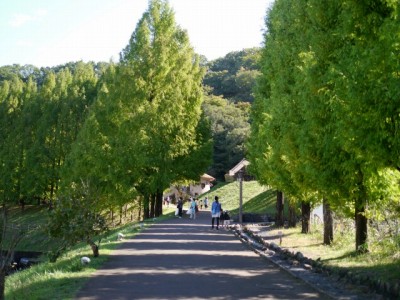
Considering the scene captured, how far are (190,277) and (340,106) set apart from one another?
4594mm

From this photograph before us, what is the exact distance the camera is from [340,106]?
452 inches

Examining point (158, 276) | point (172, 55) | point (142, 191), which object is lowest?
point (158, 276)

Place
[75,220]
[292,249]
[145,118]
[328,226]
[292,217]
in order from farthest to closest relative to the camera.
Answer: [145,118]
[292,217]
[328,226]
[292,249]
[75,220]

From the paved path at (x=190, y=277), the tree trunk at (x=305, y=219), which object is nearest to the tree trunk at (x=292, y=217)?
the tree trunk at (x=305, y=219)

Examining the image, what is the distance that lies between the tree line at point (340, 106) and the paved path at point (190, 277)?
272 centimetres

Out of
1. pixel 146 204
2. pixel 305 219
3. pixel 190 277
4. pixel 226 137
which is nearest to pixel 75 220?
pixel 190 277

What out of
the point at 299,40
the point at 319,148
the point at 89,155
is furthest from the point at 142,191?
the point at 319,148

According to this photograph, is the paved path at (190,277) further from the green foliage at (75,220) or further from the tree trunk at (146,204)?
the tree trunk at (146,204)

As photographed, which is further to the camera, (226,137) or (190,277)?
(226,137)

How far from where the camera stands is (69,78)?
59125 millimetres

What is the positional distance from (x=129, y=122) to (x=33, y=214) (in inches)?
958

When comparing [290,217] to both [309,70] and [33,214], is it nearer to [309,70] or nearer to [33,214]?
[309,70]

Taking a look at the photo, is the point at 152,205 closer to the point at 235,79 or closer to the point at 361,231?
the point at 361,231

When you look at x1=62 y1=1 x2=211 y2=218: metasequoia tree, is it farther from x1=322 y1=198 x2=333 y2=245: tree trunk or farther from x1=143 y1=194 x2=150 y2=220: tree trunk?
x1=322 y1=198 x2=333 y2=245: tree trunk
